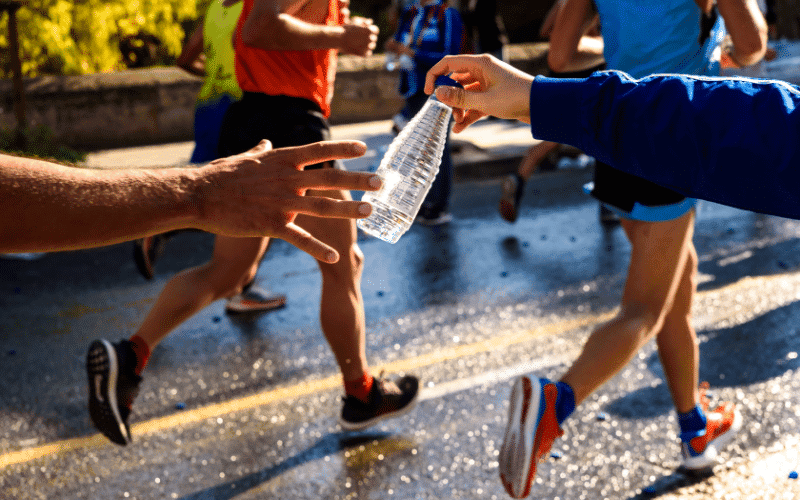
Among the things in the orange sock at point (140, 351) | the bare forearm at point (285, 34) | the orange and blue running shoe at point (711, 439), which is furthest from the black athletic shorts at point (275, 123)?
the orange and blue running shoe at point (711, 439)

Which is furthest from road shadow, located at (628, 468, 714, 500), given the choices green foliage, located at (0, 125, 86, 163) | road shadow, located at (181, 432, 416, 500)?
green foliage, located at (0, 125, 86, 163)

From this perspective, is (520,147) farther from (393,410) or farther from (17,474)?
(17,474)

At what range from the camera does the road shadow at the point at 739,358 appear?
3.62m

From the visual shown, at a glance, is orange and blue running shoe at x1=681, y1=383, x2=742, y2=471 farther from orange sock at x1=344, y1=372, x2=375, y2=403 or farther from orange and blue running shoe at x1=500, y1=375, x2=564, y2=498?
orange sock at x1=344, y1=372, x2=375, y2=403

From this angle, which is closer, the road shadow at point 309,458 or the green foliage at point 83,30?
the road shadow at point 309,458

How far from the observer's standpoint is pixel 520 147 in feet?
33.1

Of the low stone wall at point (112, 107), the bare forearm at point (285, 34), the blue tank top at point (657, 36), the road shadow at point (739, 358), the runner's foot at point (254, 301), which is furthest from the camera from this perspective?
the low stone wall at point (112, 107)

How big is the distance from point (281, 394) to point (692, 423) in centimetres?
187

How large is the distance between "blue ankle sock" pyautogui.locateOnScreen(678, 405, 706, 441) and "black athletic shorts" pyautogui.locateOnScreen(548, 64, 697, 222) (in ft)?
2.70

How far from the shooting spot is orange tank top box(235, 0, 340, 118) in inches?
132

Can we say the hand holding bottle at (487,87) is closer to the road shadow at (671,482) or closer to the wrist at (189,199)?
the wrist at (189,199)

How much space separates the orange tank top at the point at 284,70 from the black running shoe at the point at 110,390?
1.26m

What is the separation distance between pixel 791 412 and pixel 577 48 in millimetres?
1845

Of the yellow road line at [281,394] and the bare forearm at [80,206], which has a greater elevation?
the bare forearm at [80,206]
